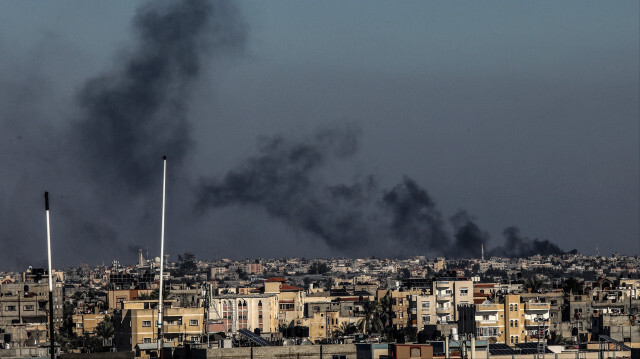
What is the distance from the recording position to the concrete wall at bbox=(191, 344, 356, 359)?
7219 cm

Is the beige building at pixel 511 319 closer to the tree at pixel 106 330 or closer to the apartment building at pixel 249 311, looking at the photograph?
the tree at pixel 106 330

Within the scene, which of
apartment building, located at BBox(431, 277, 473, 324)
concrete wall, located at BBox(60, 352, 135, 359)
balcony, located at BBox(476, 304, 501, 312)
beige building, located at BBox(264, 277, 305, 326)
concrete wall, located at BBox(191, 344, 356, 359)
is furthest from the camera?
beige building, located at BBox(264, 277, 305, 326)

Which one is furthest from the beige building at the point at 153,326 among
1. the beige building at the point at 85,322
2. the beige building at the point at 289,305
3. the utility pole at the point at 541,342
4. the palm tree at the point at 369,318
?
the beige building at the point at 289,305

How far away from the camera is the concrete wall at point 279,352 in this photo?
7219 centimetres

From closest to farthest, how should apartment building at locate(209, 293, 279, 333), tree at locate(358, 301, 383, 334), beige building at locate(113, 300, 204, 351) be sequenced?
beige building at locate(113, 300, 204, 351) → tree at locate(358, 301, 383, 334) → apartment building at locate(209, 293, 279, 333)

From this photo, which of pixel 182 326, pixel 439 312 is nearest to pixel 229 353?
pixel 182 326

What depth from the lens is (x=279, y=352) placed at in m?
73.1

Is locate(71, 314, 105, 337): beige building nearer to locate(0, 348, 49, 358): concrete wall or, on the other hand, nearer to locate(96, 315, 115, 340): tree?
locate(96, 315, 115, 340): tree

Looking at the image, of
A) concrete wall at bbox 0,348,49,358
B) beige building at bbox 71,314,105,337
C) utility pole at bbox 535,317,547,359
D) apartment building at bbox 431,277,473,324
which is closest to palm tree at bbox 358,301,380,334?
apartment building at bbox 431,277,473,324

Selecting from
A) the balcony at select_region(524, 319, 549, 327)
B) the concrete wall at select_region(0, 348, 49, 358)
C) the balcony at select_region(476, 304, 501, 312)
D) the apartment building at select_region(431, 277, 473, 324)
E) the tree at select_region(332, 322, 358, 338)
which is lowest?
the concrete wall at select_region(0, 348, 49, 358)

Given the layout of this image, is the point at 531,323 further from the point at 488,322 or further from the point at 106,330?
the point at 106,330

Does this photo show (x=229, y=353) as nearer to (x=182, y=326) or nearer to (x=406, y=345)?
(x=406, y=345)

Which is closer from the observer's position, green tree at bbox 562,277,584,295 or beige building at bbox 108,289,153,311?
green tree at bbox 562,277,584,295

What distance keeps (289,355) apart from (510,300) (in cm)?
5981
